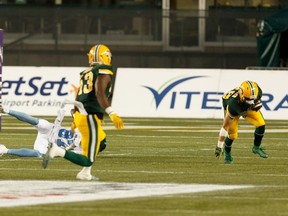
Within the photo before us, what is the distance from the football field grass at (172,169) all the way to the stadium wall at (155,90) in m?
1.88

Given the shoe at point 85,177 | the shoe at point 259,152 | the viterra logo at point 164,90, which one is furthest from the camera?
the viterra logo at point 164,90

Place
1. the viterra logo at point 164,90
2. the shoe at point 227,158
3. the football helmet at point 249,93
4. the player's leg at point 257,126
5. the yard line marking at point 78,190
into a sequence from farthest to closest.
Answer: the viterra logo at point 164,90
the player's leg at point 257,126
the football helmet at point 249,93
the shoe at point 227,158
the yard line marking at point 78,190

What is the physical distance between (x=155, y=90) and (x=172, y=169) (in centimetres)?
1605

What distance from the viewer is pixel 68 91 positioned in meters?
35.8

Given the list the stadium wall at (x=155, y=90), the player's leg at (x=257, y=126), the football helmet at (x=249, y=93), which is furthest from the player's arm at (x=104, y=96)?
the stadium wall at (x=155, y=90)

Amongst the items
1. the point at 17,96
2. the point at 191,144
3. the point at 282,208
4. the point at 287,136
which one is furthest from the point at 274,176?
the point at 17,96

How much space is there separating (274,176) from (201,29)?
2580 centimetres

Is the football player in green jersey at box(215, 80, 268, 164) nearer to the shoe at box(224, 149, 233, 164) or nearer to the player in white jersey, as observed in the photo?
the shoe at box(224, 149, 233, 164)

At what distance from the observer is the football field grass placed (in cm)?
1370

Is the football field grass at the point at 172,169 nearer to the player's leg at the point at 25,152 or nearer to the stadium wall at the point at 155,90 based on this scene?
the player's leg at the point at 25,152

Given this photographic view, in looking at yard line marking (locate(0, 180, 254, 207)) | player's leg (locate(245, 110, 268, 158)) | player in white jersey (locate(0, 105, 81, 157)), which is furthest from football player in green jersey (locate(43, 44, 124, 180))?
player's leg (locate(245, 110, 268, 158))

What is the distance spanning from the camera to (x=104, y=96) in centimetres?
1675

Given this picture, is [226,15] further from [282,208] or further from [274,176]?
[282,208]

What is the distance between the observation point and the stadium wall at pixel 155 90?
34625 millimetres
